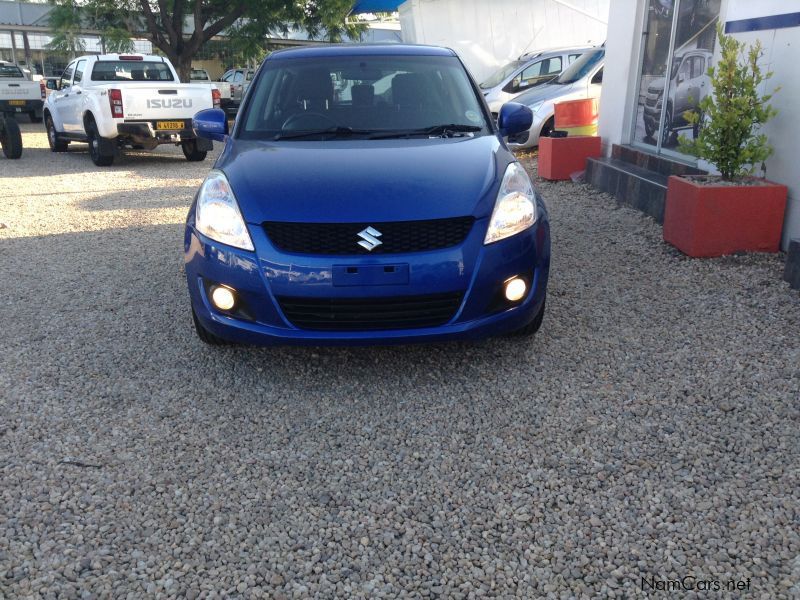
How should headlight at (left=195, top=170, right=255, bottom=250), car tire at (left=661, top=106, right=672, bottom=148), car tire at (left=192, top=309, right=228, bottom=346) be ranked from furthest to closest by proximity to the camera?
car tire at (left=661, top=106, right=672, bottom=148), car tire at (left=192, top=309, right=228, bottom=346), headlight at (left=195, top=170, right=255, bottom=250)

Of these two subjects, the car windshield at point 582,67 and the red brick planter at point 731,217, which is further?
the car windshield at point 582,67

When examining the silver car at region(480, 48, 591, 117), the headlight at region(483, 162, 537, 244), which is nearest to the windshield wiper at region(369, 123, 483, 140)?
the headlight at region(483, 162, 537, 244)

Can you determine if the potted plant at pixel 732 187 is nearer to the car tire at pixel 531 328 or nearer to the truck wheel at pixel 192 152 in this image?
the car tire at pixel 531 328

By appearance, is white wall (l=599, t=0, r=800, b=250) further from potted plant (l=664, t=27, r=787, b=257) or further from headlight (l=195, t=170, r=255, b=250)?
headlight (l=195, t=170, r=255, b=250)

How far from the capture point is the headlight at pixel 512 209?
3.49m

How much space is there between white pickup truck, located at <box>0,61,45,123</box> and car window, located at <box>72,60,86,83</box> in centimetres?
883

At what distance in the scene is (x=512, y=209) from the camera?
11.8ft

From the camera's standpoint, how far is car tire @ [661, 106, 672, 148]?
791 centimetres

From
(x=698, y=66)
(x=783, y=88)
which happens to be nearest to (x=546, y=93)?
(x=698, y=66)

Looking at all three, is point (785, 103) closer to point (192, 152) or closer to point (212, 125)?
point (212, 125)

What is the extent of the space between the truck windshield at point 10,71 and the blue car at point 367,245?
20899mm

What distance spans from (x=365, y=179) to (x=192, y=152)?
10.1 m

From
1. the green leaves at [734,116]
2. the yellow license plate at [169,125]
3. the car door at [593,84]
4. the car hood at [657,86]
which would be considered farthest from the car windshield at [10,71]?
the green leaves at [734,116]

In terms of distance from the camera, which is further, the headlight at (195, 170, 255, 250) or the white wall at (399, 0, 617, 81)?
the white wall at (399, 0, 617, 81)
